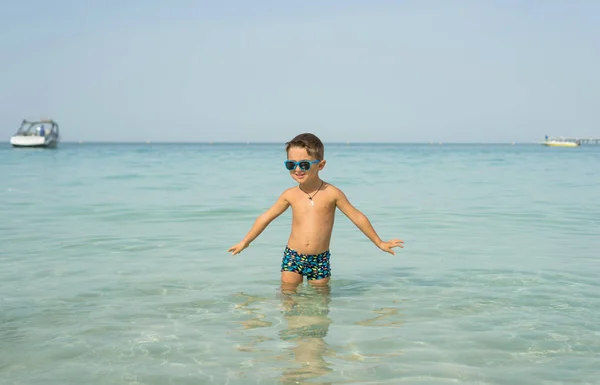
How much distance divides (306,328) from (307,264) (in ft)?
3.75

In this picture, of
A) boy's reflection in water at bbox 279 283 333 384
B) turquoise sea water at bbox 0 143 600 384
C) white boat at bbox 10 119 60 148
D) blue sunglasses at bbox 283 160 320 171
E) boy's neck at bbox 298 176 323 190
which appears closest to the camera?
boy's reflection in water at bbox 279 283 333 384

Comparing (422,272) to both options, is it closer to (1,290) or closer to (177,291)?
(177,291)

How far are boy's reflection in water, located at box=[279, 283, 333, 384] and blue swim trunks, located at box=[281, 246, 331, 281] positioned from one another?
0.48ft

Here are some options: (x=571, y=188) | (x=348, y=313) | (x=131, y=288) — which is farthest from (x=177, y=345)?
(x=571, y=188)

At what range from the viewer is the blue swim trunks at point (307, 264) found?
6191 millimetres

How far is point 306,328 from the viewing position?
5.13 metres

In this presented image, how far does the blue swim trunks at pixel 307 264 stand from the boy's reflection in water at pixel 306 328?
0.15m

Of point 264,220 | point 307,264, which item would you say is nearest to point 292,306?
point 307,264

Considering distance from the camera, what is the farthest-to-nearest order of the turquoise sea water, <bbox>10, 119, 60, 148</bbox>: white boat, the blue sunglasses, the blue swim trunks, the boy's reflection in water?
<bbox>10, 119, 60, 148</bbox>: white boat
the blue swim trunks
the blue sunglasses
the turquoise sea water
the boy's reflection in water

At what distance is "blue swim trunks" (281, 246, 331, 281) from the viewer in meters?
6.19

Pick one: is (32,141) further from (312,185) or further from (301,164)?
(301,164)

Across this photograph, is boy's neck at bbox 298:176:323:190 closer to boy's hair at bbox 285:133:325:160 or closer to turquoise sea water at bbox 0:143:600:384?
boy's hair at bbox 285:133:325:160

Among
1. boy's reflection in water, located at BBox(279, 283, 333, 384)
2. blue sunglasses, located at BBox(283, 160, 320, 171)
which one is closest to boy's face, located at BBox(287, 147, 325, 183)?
blue sunglasses, located at BBox(283, 160, 320, 171)

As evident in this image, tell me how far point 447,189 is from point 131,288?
50.5ft
